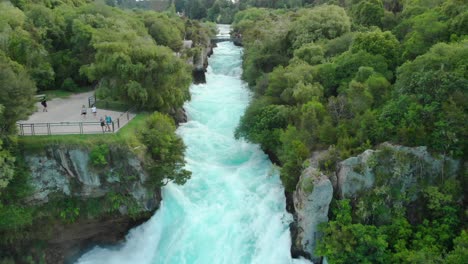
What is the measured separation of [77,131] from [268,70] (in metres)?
26.1

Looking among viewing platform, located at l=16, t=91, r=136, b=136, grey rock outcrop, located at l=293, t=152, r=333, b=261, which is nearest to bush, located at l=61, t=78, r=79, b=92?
viewing platform, located at l=16, t=91, r=136, b=136

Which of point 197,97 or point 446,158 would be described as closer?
point 446,158

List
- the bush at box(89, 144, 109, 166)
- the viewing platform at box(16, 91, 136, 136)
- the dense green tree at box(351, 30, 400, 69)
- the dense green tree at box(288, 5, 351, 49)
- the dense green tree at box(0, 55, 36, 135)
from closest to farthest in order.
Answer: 1. the dense green tree at box(0, 55, 36, 135)
2. the bush at box(89, 144, 109, 166)
3. the viewing platform at box(16, 91, 136, 136)
4. the dense green tree at box(351, 30, 400, 69)
5. the dense green tree at box(288, 5, 351, 49)

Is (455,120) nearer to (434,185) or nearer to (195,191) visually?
(434,185)

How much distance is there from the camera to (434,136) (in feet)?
74.5

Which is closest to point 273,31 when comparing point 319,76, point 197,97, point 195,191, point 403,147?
point 197,97

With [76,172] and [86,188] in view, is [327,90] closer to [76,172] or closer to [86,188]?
[86,188]

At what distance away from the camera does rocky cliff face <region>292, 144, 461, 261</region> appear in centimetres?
2253

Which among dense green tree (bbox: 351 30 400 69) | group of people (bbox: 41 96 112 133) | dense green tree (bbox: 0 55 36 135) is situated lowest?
group of people (bbox: 41 96 112 133)

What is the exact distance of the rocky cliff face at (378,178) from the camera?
22531 mm

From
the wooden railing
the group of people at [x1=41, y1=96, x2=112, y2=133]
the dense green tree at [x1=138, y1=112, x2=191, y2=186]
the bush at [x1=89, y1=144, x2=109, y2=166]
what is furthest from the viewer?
the group of people at [x1=41, y1=96, x2=112, y2=133]

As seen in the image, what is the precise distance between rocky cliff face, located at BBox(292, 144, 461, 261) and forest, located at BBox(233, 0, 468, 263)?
0.39 metres

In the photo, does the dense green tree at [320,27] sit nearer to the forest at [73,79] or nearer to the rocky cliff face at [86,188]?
the forest at [73,79]

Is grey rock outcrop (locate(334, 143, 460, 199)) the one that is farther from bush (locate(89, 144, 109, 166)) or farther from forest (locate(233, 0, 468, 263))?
bush (locate(89, 144, 109, 166))
